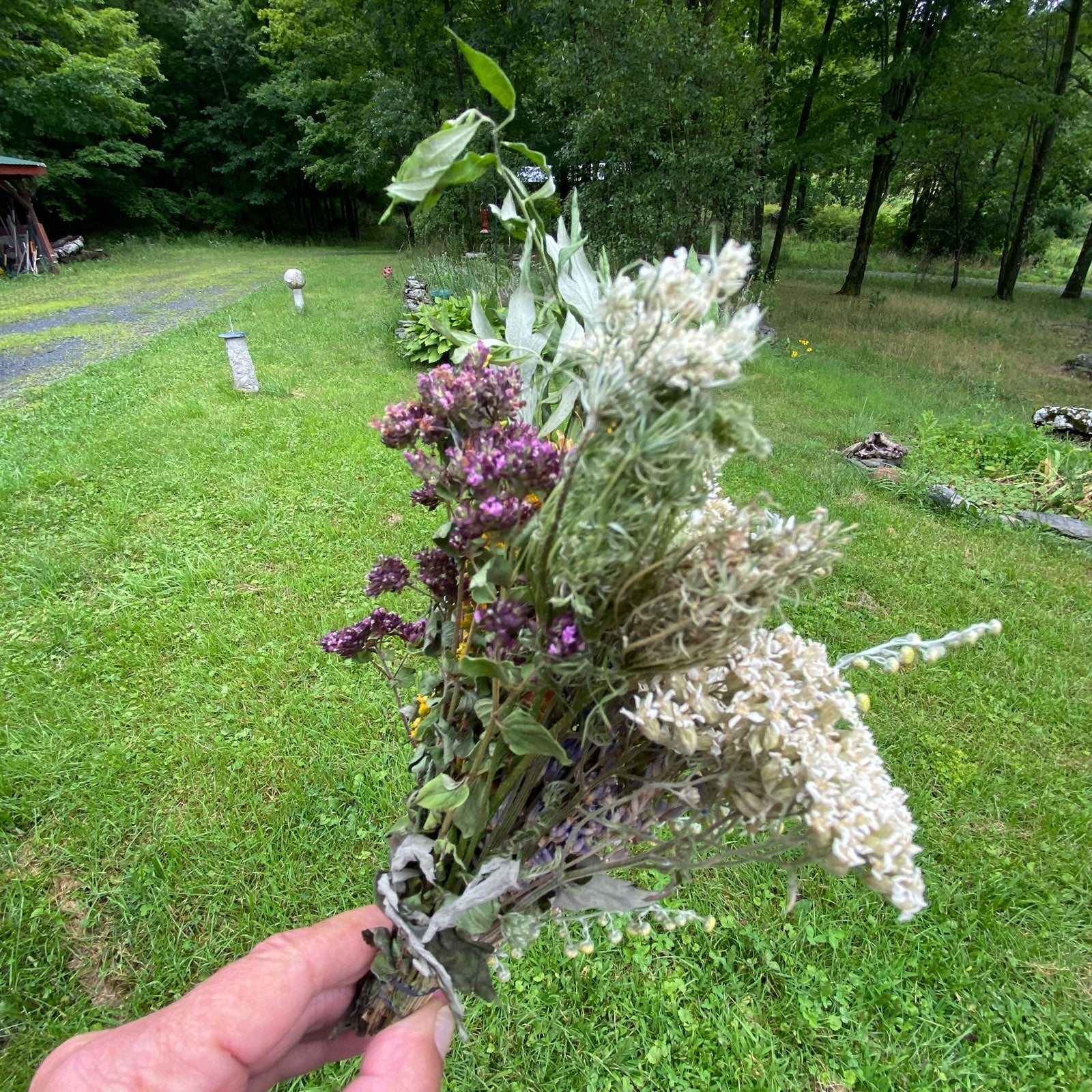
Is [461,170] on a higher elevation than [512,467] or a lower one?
higher

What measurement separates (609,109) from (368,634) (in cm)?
985

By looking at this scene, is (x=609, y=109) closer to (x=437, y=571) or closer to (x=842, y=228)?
(x=437, y=571)

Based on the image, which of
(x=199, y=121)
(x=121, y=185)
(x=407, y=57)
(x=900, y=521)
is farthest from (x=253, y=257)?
(x=900, y=521)

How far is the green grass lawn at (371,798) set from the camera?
196cm

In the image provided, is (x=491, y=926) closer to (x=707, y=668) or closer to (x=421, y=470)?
(x=707, y=668)

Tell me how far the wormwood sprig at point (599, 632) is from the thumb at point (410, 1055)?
0.22ft

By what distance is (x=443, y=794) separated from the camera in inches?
32.9

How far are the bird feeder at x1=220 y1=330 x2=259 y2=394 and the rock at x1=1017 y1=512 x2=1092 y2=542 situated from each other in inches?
282

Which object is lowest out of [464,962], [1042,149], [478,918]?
[464,962]

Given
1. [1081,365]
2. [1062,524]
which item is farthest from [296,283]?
[1081,365]

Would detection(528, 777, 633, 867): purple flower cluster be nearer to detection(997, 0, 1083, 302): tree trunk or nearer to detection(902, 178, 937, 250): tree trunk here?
detection(997, 0, 1083, 302): tree trunk

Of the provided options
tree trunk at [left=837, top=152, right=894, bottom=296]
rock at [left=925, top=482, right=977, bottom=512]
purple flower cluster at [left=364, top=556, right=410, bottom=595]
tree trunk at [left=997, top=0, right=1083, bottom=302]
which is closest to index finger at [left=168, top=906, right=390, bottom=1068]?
purple flower cluster at [left=364, top=556, right=410, bottom=595]

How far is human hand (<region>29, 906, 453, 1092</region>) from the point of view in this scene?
95 cm

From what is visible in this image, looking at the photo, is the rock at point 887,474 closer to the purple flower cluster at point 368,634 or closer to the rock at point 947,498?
the rock at point 947,498
